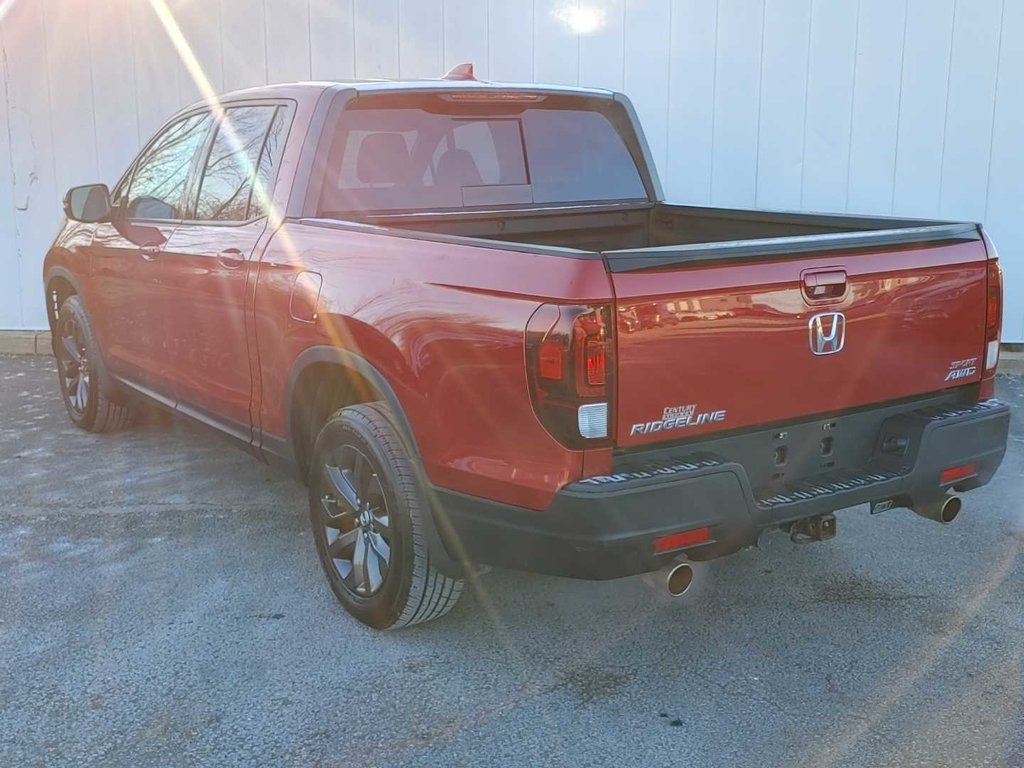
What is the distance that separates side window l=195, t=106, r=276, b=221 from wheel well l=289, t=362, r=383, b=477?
2.68 ft

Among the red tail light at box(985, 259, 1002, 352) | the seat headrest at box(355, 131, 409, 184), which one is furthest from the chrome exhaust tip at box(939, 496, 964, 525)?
the seat headrest at box(355, 131, 409, 184)

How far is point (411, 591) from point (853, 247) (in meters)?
1.72

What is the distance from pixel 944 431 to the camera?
318 cm

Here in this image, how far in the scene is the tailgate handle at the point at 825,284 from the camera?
2916 millimetres

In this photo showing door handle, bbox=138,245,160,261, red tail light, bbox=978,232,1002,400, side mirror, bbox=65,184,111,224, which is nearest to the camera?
red tail light, bbox=978,232,1002,400

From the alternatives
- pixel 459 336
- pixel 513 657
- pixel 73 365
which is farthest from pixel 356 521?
pixel 73 365

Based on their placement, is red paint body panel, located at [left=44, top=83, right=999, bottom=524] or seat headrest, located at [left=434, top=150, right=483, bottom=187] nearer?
red paint body panel, located at [left=44, top=83, right=999, bottom=524]

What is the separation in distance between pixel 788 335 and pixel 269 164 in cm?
218

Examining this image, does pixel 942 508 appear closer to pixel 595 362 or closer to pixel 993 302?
pixel 993 302

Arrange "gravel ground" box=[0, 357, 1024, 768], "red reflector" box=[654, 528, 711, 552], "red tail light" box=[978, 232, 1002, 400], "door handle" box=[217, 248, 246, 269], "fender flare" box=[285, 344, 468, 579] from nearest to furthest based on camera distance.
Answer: "red reflector" box=[654, 528, 711, 552] → "gravel ground" box=[0, 357, 1024, 768] → "fender flare" box=[285, 344, 468, 579] → "red tail light" box=[978, 232, 1002, 400] → "door handle" box=[217, 248, 246, 269]

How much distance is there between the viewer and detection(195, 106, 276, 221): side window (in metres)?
4.12

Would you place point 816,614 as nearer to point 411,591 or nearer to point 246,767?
point 411,591

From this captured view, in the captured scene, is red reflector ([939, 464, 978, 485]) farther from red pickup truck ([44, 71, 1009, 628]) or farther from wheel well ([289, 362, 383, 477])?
wheel well ([289, 362, 383, 477])

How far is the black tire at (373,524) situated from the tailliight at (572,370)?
654mm
